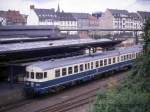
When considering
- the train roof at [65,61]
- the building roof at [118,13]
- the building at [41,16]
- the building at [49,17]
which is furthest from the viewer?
the building roof at [118,13]

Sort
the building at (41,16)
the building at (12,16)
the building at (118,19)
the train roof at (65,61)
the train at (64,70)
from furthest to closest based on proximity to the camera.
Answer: the building at (118,19) < the building at (41,16) < the building at (12,16) < the train roof at (65,61) < the train at (64,70)

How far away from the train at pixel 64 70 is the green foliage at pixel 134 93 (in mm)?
1983

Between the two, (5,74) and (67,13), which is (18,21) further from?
(5,74)

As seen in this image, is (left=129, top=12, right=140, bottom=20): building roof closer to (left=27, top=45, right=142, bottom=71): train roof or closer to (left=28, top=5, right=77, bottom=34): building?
(left=28, top=5, right=77, bottom=34): building

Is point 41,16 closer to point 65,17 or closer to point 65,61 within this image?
point 65,17

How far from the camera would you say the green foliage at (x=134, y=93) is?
14.9m

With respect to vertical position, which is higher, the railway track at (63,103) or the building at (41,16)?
the building at (41,16)

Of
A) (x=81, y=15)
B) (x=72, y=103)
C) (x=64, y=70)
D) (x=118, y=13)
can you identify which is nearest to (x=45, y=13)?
(x=81, y=15)

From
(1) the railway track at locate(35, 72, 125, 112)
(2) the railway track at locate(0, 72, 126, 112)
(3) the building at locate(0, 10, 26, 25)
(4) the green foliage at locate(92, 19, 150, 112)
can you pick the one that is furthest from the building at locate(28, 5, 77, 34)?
(4) the green foliage at locate(92, 19, 150, 112)

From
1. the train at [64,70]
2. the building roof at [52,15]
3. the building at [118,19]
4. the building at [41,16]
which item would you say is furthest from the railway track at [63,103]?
the building at [118,19]

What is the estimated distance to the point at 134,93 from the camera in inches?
664

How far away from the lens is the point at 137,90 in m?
17.8

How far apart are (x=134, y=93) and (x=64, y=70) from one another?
37.5ft

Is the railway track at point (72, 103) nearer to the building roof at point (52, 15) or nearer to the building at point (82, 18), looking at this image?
the building roof at point (52, 15)
